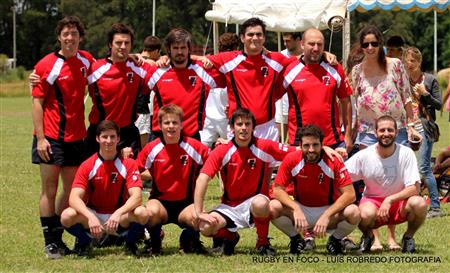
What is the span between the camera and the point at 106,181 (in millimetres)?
7887

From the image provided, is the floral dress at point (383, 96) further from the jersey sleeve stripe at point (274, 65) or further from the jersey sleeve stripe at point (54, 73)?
the jersey sleeve stripe at point (54, 73)

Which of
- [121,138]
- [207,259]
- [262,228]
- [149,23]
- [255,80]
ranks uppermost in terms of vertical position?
[149,23]

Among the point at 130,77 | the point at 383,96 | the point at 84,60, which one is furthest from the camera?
the point at 383,96

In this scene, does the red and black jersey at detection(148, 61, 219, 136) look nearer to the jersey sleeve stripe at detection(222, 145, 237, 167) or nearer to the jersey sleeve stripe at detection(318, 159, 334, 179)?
the jersey sleeve stripe at detection(222, 145, 237, 167)

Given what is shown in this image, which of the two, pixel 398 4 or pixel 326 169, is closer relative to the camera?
pixel 326 169

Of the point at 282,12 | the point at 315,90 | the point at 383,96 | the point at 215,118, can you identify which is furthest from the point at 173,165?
the point at 282,12

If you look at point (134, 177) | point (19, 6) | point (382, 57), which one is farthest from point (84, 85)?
point (19, 6)

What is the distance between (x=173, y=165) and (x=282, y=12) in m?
6.41

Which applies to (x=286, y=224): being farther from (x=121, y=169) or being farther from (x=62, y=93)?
(x=62, y=93)

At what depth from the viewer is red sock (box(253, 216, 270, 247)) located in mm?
7750

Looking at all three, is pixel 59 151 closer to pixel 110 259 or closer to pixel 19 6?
pixel 110 259

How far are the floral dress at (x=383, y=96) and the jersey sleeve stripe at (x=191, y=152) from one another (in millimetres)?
1735

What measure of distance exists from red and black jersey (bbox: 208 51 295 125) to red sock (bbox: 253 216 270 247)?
1.02 metres

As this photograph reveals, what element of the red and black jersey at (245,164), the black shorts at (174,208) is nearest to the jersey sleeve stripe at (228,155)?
the red and black jersey at (245,164)
